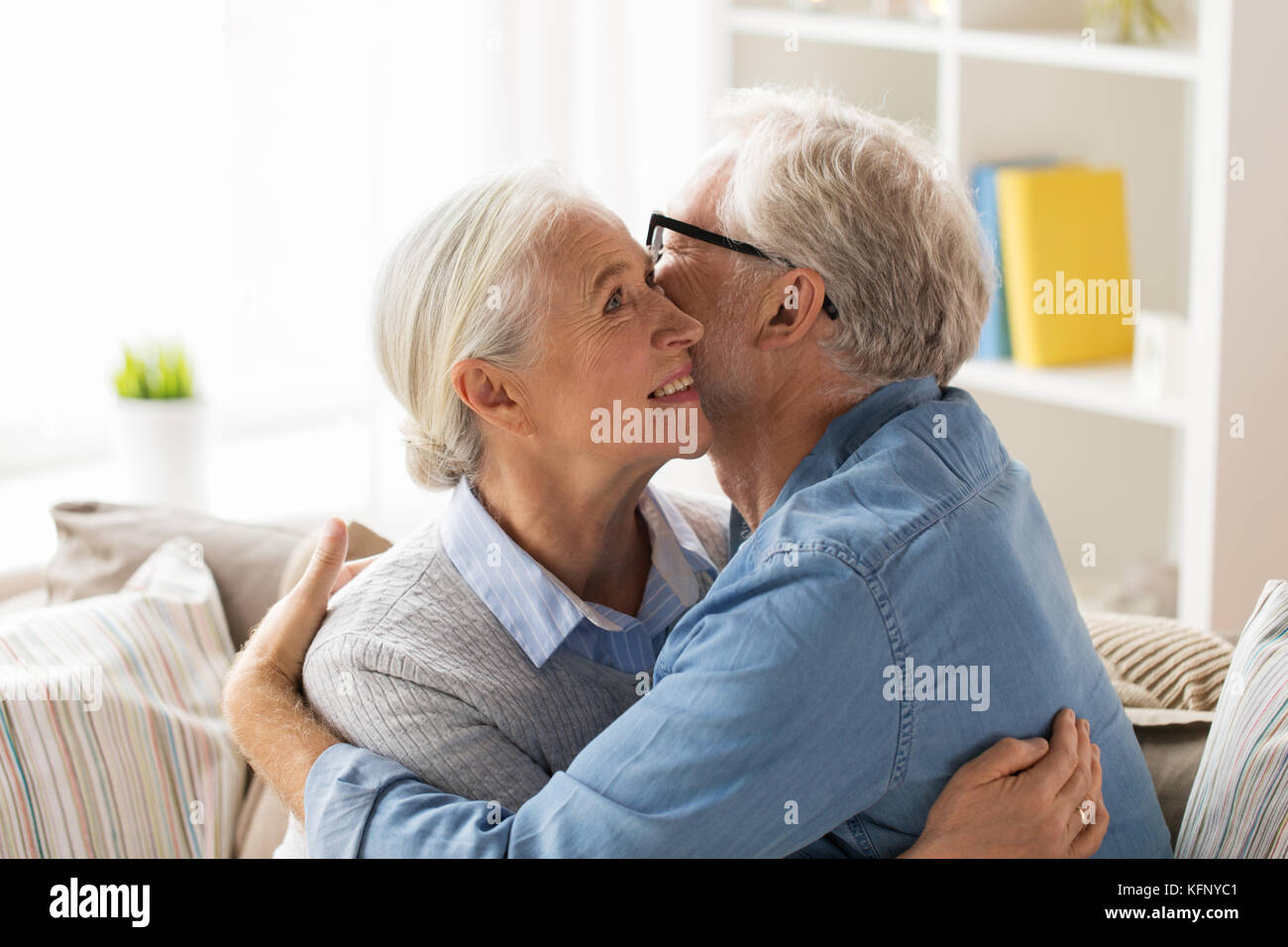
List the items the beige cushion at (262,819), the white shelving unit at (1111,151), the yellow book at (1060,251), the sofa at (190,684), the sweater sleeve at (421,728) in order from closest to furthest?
the sweater sleeve at (421,728) → the sofa at (190,684) → the beige cushion at (262,819) → the white shelving unit at (1111,151) → the yellow book at (1060,251)

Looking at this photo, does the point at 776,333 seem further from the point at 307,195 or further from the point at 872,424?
the point at 307,195

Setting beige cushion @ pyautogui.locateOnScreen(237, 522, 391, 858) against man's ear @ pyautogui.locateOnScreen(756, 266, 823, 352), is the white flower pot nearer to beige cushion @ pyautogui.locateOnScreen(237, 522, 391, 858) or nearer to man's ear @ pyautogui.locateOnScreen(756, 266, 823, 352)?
beige cushion @ pyautogui.locateOnScreen(237, 522, 391, 858)

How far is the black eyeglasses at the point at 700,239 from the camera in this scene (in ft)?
4.71

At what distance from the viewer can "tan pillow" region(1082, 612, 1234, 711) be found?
1748 millimetres

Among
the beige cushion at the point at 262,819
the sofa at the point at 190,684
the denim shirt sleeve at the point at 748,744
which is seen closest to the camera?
the denim shirt sleeve at the point at 748,744

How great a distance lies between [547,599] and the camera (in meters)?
1.46

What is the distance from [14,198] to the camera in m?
3.12

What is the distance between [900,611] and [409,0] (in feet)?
7.78

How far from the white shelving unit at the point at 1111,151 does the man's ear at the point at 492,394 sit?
125 cm

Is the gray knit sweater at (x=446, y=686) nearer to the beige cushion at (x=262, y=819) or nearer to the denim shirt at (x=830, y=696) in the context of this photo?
the denim shirt at (x=830, y=696)

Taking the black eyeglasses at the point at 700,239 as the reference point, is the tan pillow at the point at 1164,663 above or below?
below

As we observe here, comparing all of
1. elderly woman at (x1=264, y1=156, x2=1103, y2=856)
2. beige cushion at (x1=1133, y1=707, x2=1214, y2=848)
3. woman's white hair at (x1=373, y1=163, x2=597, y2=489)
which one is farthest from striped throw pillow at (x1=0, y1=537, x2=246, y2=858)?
beige cushion at (x1=1133, y1=707, x2=1214, y2=848)

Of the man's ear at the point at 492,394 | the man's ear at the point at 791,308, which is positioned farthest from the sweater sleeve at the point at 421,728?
the man's ear at the point at 791,308

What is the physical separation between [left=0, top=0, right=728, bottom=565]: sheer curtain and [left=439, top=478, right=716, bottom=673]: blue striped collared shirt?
5.58 feet
